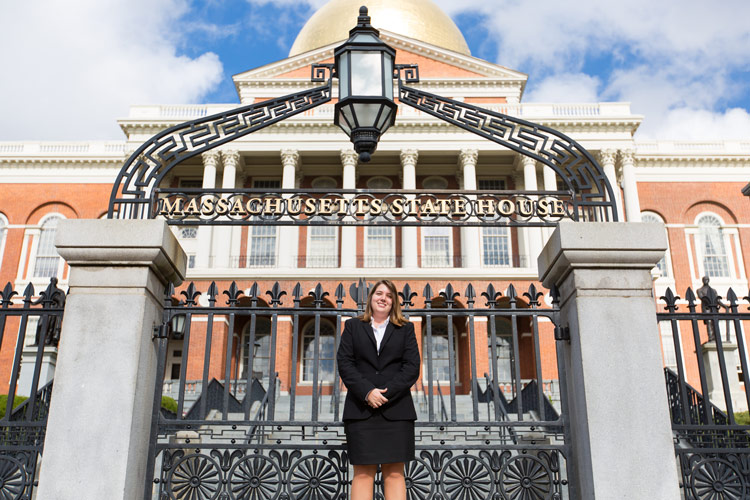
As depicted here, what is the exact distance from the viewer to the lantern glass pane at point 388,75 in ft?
16.3

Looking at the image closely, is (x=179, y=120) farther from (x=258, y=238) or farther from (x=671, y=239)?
(x=671, y=239)

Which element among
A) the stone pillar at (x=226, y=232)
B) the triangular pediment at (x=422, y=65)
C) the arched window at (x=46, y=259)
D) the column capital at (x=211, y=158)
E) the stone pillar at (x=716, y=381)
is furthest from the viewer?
the triangular pediment at (x=422, y=65)

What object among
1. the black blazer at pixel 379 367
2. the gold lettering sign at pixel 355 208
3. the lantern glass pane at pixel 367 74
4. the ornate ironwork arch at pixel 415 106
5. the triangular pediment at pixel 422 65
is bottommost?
the black blazer at pixel 379 367

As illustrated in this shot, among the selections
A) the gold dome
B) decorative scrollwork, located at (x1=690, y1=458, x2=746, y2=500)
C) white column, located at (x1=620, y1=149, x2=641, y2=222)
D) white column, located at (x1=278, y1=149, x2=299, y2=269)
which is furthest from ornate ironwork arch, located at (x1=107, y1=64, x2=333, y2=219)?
the gold dome

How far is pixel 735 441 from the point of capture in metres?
4.51

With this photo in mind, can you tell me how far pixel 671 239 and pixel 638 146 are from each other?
5.57 meters

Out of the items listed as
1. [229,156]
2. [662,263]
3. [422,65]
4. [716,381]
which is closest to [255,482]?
[716,381]

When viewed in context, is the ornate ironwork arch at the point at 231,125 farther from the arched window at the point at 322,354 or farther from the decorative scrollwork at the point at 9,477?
the arched window at the point at 322,354

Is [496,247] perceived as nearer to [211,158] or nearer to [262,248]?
[262,248]

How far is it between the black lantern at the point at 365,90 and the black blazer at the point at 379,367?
1354 mm

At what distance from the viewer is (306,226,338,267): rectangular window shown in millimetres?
34000

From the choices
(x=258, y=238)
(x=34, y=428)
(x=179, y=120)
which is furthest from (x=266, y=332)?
(x=34, y=428)

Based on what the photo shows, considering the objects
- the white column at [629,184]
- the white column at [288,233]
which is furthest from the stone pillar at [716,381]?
the white column at [288,233]

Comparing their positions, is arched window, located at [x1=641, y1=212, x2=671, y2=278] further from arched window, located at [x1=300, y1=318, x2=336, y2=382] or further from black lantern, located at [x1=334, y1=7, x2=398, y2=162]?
black lantern, located at [x1=334, y1=7, x2=398, y2=162]
